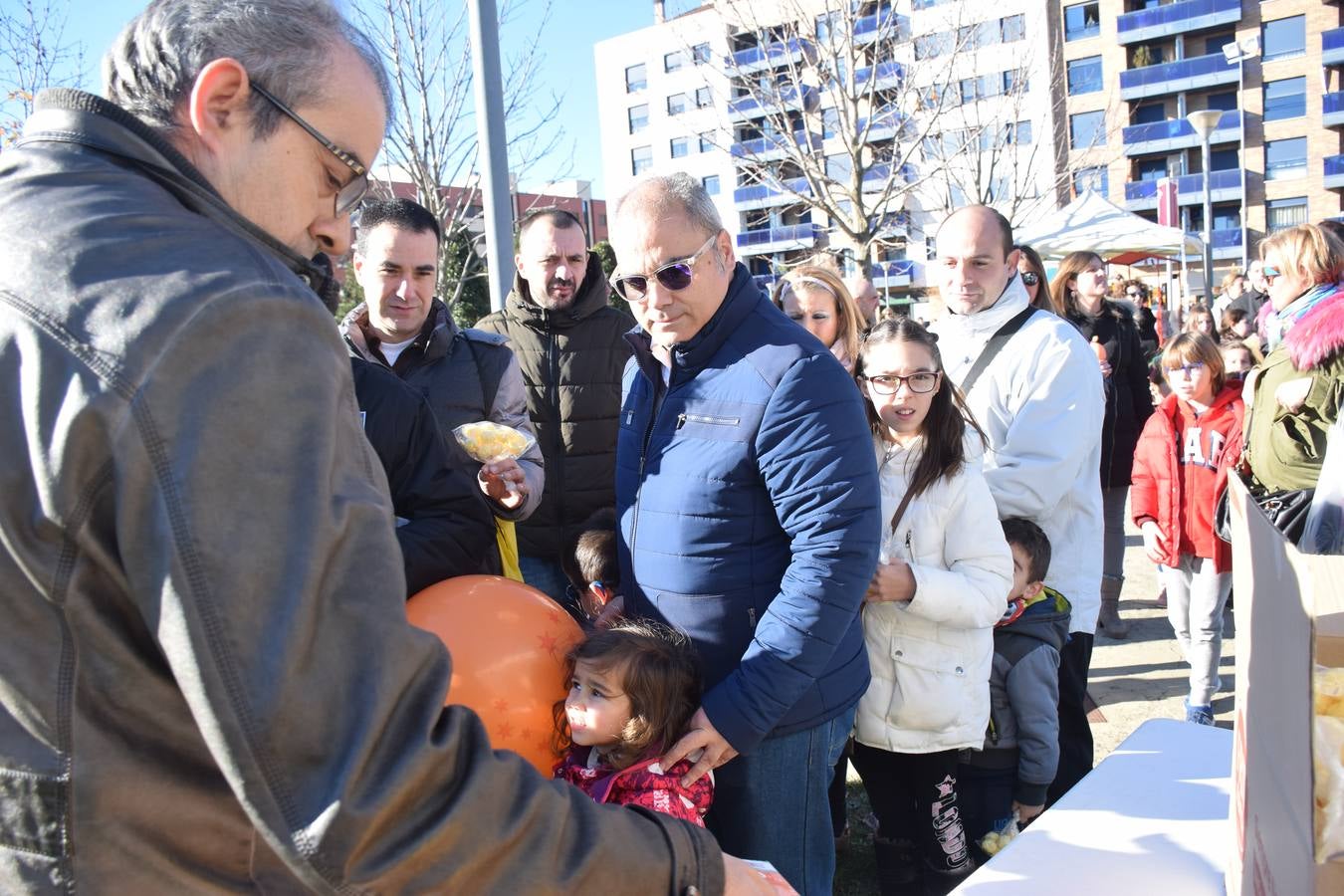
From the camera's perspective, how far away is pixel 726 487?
210cm

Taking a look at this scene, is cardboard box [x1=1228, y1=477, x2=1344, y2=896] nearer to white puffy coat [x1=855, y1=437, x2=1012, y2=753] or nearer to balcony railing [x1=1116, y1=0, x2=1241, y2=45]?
white puffy coat [x1=855, y1=437, x2=1012, y2=753]

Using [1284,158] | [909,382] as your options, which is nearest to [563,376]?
[909,382]

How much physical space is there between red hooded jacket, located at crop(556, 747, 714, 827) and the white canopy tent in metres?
11.4

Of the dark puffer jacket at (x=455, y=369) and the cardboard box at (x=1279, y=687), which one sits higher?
the dark puffer jacket at (x=455, y=369)

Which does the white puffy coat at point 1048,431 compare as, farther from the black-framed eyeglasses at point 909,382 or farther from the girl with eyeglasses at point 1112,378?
the girl with eyeglasses at point 1112,378

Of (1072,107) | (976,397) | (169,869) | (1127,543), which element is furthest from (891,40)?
(1072,107)

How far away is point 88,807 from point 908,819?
2.60 m

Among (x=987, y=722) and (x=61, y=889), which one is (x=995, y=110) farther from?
(x=61, y=889)

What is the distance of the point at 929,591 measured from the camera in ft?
8.45

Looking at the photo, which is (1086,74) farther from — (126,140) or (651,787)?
(126,140)

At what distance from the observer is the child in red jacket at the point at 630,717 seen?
1986 mm

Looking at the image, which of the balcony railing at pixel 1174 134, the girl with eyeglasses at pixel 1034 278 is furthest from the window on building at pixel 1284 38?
the girl with eyeglasses at pixel 1034 278

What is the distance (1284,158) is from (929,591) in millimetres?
52429

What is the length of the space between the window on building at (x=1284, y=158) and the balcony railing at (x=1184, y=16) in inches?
242
